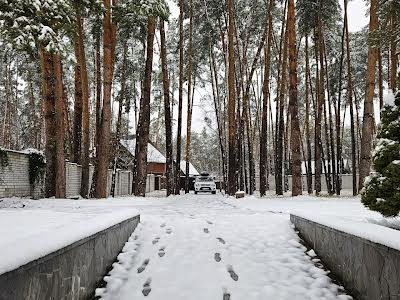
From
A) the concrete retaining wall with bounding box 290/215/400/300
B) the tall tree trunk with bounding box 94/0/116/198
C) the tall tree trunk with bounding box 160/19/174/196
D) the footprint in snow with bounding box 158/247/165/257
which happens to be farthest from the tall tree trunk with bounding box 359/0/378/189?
the footprint in snow with bounding box 158/247/165/257

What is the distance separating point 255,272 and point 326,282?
34.2 inches

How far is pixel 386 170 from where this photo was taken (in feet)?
19.8

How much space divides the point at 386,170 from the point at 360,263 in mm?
2631

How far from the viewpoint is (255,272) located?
16.6 ft

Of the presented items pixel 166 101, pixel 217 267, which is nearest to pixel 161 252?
pixel 217 267

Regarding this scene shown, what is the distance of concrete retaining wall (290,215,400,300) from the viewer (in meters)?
3.16

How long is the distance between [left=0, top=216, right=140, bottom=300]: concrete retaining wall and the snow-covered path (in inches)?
10.2

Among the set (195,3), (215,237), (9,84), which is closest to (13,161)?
(215,237)

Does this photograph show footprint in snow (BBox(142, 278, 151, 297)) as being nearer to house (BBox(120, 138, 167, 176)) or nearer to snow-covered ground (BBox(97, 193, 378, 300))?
snow-covered ground (BBox(97, 193, 378, 300))

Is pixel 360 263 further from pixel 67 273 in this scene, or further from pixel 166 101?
pixel 166 101

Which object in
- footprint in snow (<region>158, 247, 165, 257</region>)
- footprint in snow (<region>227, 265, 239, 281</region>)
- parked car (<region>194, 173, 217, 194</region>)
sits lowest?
footprint in snow (<region>227, 265, 239, 281</region>)

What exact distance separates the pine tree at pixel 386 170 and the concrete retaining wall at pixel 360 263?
1179mm

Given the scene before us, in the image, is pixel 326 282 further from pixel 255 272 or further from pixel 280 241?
pixel 280 241

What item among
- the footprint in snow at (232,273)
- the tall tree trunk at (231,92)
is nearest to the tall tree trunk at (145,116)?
the tall tree trunk at (231,92)
